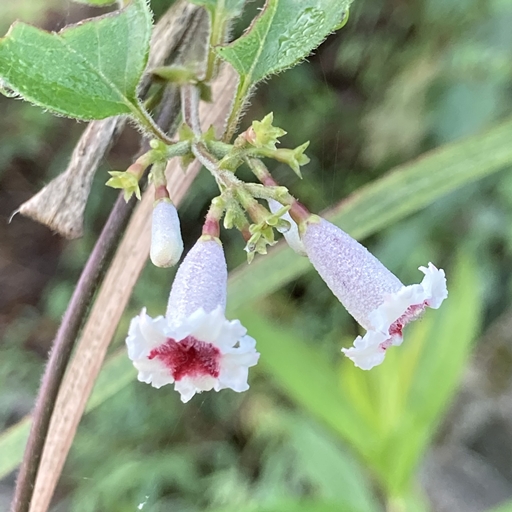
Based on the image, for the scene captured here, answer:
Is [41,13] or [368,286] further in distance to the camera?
[41,13]

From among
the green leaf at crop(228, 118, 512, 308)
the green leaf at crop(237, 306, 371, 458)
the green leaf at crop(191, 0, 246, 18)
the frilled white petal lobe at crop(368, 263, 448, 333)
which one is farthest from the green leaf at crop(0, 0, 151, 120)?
the green leaf at crop(237, 306, 371, 458)

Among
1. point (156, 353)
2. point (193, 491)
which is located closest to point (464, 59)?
point (156, 353)

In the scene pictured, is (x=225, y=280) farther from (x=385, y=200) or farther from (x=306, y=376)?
(x=306, y=376)

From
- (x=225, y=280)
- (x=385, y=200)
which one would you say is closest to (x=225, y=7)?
(x=225, y=280)

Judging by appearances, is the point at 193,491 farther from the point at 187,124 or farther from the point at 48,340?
the point at 187,124

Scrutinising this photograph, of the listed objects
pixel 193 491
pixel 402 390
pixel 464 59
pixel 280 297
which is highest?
pixel 464 59

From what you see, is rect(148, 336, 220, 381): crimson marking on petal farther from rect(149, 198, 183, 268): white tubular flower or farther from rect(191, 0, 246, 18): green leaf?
rect(191, 0, 246, 18): green leaf

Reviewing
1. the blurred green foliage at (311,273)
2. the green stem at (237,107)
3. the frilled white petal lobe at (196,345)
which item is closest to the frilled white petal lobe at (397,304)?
the frilled white petal lobe at (196,345)
